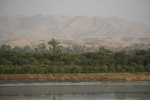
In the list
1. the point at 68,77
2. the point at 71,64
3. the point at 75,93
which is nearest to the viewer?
the point at 75,93

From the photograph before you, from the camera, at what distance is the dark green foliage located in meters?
41.8

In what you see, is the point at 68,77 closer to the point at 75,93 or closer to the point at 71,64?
the point at 71,64

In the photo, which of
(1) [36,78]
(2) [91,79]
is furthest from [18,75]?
(2) [91,79]

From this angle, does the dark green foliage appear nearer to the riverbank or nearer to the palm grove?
the palm grove

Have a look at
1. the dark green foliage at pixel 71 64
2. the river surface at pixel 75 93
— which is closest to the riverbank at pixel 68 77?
the dark green foliage at pixel 71 64

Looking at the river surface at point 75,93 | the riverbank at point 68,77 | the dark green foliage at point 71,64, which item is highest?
the dark green foliage at point 71,64

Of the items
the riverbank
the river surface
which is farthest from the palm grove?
the river surface

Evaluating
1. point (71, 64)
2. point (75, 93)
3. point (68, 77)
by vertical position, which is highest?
point (71, 64)

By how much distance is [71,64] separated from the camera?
150 feet

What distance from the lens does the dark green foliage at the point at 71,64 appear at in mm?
41750

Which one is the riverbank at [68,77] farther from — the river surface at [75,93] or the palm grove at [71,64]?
the river surface at [75,93]

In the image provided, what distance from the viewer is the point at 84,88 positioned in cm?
2520

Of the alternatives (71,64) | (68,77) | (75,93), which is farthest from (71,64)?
(75,93)

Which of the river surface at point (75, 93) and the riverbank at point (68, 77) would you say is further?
the riverbank at point (68, 77)
